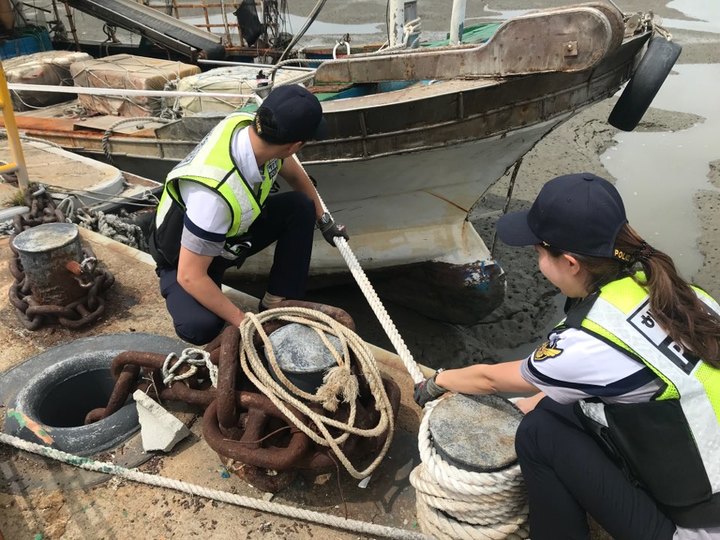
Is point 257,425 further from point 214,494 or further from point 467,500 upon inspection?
point 467,500

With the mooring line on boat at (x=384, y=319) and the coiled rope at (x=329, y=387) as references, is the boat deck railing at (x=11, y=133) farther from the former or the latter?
the coiled rope at (x=329, y=387)

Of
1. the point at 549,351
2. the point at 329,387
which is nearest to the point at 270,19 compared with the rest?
the point at 329,387

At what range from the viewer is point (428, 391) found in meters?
2.20

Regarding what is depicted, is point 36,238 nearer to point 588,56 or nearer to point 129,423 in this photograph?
point 129,423

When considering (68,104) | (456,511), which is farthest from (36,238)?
(68,104)

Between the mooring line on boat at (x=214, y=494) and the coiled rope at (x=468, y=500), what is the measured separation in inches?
5.6

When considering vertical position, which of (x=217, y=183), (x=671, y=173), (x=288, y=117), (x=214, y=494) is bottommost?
(x=671, y=173)

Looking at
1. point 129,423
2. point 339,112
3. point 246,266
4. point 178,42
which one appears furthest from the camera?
point 178,42

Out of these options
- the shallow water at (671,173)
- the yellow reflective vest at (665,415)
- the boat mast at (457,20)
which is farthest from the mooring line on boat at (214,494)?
the shallow water at (671,173)

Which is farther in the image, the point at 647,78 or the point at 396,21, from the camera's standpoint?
the point at 396,21

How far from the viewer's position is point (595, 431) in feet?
5.74

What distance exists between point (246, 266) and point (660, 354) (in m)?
4.73

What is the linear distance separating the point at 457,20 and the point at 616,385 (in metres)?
4.40

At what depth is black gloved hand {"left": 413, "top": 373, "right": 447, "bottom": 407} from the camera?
2.16 metres
